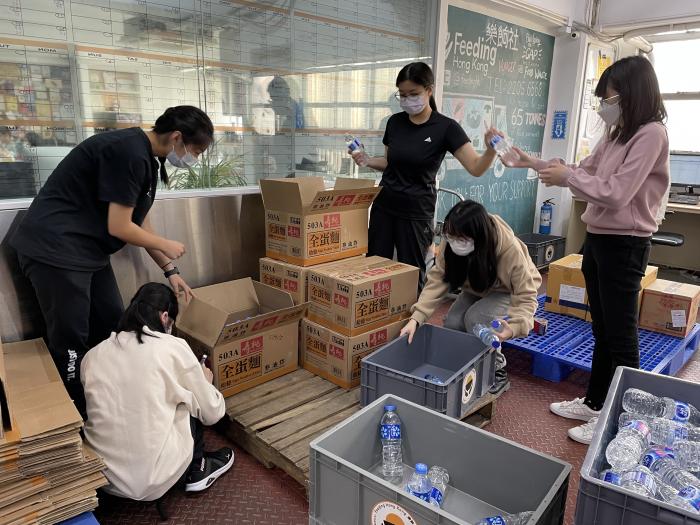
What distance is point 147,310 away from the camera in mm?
1635

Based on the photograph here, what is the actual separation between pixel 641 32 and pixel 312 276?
14.0ft

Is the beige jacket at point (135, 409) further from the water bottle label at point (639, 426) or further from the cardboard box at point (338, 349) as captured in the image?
the water bottle label at point (639, 426)

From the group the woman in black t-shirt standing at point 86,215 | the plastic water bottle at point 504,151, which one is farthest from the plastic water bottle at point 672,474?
the woman in black t-shirt standing at point 86,215

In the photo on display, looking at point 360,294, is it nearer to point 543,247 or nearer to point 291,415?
Result: point 291,415

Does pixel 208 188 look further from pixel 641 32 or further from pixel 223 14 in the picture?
pixel 641 32

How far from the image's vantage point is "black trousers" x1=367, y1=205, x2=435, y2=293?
8.73ft

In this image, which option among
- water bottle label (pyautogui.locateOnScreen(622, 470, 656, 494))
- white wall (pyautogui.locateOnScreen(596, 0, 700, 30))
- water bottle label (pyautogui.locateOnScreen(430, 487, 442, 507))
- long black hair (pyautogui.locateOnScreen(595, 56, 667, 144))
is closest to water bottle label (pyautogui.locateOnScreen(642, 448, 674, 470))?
water bottle label (pyautogui.locateOnScreen(622, 470, 656, 494))

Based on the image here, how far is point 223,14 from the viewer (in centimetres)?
257

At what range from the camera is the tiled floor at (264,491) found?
1706 millimetres

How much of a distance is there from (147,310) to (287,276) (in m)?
0.97

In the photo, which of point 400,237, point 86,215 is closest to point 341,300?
point 400,237

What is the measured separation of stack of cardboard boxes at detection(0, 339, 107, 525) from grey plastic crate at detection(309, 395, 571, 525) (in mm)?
720

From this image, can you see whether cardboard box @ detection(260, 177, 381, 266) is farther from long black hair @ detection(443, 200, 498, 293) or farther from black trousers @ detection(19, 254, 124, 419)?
A: black trousers @ detection(19, 254, 124, 419)

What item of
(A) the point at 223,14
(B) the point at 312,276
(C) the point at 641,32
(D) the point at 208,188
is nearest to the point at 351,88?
(A) the point at 223,14
